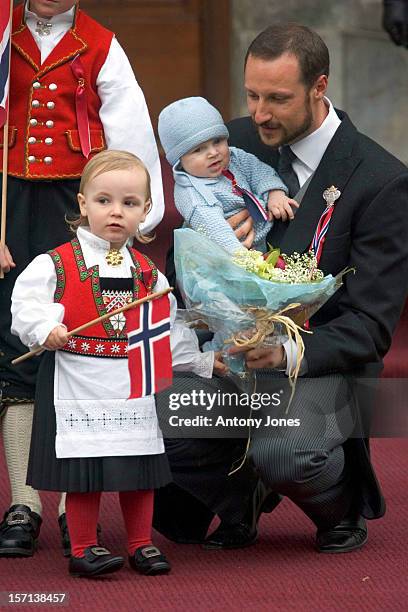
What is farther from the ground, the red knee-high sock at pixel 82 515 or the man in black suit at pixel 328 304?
the man in black suit at pixel 328 304

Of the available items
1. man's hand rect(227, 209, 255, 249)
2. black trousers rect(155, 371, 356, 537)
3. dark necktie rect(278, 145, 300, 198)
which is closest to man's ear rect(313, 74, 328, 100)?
dark necktie rect(278, 145, 300, 198)

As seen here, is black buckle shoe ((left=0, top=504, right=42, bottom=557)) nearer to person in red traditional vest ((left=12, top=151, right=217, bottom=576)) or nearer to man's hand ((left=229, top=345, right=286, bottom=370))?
person in red traditional vest ((left=12, top=151, right=217, bottom=576))

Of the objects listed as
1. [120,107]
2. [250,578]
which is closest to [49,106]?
[120,107]

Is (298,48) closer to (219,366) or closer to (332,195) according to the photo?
(332,195)

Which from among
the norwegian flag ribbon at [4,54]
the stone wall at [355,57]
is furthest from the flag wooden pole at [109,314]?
the stone wall at [355,57]

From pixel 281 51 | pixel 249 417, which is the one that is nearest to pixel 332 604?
pixel 249 417

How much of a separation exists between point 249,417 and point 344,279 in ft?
1.46

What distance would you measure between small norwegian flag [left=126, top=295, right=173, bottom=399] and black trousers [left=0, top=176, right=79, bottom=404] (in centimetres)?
58

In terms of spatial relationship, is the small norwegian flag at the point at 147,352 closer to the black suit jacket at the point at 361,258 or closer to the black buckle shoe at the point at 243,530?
the black suit jacket at the point at 361,258

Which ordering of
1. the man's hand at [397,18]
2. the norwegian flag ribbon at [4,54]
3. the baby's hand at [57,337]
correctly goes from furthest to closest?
the man's hand at [397,18] → the norwegian flag ribbon at [4,54] → the baby's hand at [57,337]

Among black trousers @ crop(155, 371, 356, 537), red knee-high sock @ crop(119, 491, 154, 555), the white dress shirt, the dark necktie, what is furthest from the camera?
the dark necktie

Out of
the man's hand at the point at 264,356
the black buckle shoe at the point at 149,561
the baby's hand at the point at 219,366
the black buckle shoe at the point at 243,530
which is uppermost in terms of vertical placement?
the man's hand at the point at 264,356

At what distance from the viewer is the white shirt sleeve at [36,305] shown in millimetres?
3871

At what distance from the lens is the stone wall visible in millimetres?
7398
